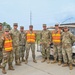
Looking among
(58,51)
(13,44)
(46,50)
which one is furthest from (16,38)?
(58,51)

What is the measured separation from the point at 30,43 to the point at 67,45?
2.12 meters

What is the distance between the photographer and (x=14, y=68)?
9570mm

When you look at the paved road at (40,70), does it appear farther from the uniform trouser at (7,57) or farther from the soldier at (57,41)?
the soldier at (57,41)

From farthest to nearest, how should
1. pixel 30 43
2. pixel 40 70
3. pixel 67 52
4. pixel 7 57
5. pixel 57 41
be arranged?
1. pixel 30 43
2. pixel 57 41
3. pixel 67 52
4. pixel 40 70
5. pixel 7 57

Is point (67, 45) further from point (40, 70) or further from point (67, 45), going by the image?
point (40, 70)

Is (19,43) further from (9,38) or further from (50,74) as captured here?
(50,74)

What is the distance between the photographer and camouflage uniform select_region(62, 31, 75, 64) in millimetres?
9414

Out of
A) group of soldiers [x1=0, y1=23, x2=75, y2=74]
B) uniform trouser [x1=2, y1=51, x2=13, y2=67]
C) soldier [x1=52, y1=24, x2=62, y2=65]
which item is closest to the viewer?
uniform trouser [x1=2, y1=51, x2=13, y2=67]

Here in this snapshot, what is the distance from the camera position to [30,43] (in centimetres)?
1075

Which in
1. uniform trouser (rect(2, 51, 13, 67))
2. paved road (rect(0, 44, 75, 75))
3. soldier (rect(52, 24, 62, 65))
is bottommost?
paved road (rect(0, 44, 75, 75))

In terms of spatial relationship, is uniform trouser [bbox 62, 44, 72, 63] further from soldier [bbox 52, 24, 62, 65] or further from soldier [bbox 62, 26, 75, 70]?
soldier [bbox 52, 24, 62, 65]

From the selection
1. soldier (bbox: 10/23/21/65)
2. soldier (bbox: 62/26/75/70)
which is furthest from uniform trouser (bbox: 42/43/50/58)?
soldier (bbox: 10/23/21/65)

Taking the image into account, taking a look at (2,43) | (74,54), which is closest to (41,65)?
(74,54)

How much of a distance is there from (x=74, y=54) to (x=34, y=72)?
219cm
